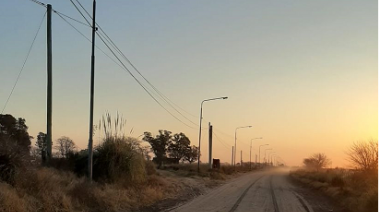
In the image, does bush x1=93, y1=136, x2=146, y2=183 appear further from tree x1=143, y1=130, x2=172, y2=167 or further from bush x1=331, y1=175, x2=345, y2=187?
tree x1=143, y1=130, x2=172, y2=167

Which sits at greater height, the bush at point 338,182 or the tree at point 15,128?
the tree at point 15,128

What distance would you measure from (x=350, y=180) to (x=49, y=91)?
24900 millimetres

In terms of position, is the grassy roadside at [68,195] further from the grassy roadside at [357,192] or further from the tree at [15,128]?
the grassy roadside at [357,192]

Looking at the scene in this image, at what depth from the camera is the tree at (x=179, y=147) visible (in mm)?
120812

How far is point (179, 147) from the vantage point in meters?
Answer: 124

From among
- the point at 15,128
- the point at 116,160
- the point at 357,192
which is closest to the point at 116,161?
the point at 116,160

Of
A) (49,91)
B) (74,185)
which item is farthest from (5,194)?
(49,91)

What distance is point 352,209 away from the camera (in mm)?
21984

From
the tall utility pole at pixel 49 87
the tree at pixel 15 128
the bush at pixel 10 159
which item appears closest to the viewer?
the bush at pixel 10 159

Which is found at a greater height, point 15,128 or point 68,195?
point 15,128

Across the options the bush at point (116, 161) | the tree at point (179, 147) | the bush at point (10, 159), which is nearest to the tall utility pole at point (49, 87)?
the bush at point (116, 161)

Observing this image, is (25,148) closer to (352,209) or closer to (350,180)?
(352,209)

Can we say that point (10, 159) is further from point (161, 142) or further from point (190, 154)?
point (190, 154)

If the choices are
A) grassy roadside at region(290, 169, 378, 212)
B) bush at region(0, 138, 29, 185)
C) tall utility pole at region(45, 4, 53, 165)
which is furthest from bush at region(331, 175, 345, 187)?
bush at region(0, 138, 29, 185)
